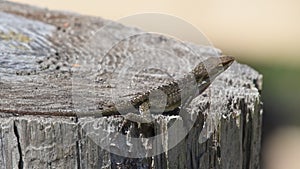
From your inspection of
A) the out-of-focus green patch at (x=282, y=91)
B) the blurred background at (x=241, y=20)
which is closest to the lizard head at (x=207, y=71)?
the out-of-focus green patch at (x=282, y=91)

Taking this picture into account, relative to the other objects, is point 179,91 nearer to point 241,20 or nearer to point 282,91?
point 282,91

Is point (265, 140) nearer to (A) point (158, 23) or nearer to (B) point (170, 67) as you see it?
(A) point (158, 23)

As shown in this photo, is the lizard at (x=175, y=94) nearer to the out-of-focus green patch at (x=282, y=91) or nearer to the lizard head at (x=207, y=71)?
the lizard head at (x=207, y=71)

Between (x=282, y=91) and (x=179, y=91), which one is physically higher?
(x=179, y=91)

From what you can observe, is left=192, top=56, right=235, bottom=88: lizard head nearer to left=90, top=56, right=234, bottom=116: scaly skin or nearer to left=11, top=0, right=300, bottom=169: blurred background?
left=90, top=56, right=234, bottom=116: scaly skin

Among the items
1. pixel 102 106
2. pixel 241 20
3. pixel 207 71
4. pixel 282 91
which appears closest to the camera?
pixel 102 106

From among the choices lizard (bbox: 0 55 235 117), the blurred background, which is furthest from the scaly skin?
the blurred background

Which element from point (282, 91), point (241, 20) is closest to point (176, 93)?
point (282, 91)
